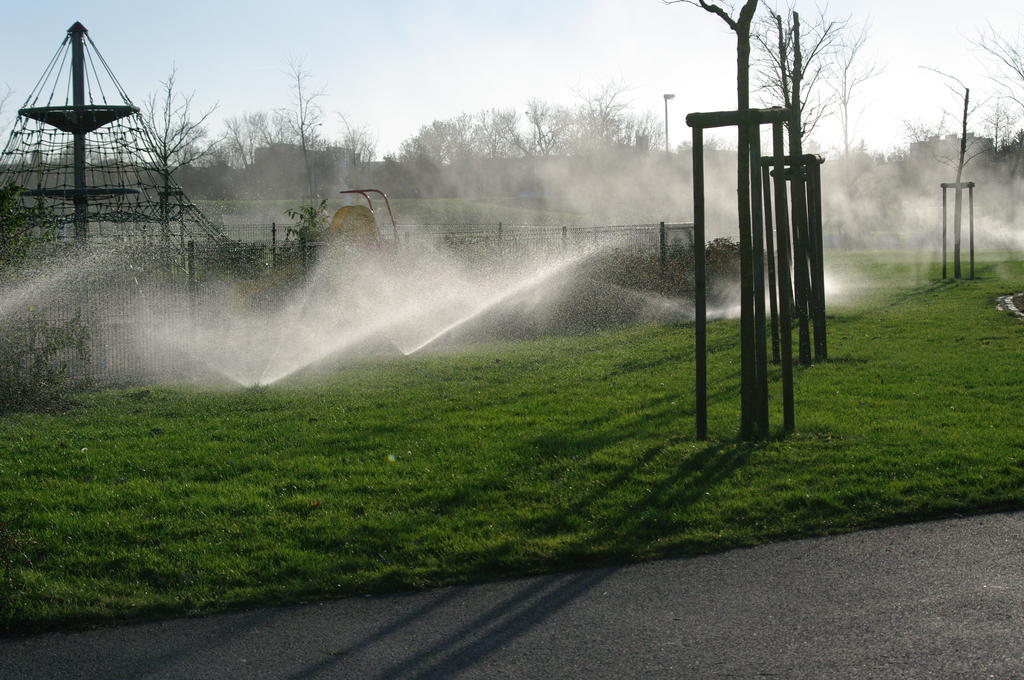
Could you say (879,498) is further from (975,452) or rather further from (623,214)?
(623,214)

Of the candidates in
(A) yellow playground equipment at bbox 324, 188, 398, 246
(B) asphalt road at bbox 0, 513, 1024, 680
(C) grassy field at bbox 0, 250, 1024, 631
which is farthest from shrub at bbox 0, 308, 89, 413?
(A) yellow playground equipment at bbox 324, 188, 398, 246

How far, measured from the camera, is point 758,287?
654 cm

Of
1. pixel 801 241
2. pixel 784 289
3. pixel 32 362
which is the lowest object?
pixel 32 362

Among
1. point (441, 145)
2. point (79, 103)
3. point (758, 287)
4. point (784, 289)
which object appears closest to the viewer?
point (758, 287)

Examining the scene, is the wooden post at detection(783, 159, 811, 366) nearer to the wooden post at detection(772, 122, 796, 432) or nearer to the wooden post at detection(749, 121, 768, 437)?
the wooden post at detection(772, 122, 796, 432)

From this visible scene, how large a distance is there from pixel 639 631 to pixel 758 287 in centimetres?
352

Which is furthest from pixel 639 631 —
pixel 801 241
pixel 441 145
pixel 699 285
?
pixel 441 145

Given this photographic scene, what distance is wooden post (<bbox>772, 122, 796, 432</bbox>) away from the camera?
652cm

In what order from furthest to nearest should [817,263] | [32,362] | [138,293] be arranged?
1. [138,293]
2. [817,263]
3. [32,362]

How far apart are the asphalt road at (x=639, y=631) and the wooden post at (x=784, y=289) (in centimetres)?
229

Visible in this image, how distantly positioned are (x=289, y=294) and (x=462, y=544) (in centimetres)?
1071

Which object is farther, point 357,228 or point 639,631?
point 357,228

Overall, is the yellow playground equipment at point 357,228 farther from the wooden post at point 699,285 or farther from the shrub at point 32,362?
the wooden post at point 699,285

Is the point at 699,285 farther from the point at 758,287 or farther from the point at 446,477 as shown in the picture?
the point at 446,477
